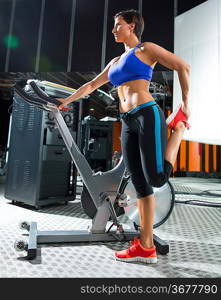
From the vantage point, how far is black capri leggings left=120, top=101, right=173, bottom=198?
1.18m

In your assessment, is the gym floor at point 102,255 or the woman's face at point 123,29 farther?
the woman's face at point 123,29

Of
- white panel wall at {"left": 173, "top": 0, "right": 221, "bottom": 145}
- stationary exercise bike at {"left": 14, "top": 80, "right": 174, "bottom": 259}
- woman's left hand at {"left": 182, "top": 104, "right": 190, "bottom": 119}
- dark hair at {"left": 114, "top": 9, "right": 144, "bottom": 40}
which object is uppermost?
white panel wall at {"left": 173, "top": 0, "right": 221, "bottom": 145}

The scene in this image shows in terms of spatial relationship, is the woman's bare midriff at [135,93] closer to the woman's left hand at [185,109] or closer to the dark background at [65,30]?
the woman's left hand at [185,109]

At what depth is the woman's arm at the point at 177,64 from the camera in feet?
3.83

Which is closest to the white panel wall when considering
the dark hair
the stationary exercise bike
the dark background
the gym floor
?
the dark background

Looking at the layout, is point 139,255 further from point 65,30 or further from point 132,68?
point 65,30

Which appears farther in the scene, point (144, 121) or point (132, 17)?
point (132, 17)

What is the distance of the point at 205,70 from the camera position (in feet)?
14.1

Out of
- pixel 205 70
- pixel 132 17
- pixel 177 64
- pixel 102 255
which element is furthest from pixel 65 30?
pixel 102 255

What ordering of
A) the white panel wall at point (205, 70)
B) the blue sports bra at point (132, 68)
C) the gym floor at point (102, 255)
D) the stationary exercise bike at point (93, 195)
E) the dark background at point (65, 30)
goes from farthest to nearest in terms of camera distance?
the dark background at point (65, 30), the white panel wall at point (205, 70), the stationary exercise bike at point (93, 195), the blue sports bra at point (132, 68), the gym floor at point (102, 255)

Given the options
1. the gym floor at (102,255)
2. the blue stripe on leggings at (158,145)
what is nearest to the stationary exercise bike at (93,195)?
the gym floor at (102,255)

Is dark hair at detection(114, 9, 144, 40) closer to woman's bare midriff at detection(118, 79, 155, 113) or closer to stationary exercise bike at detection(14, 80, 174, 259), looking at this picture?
woman's bare midriff at detection(118, 79, 155, 113)

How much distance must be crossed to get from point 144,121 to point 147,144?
0.11 m
